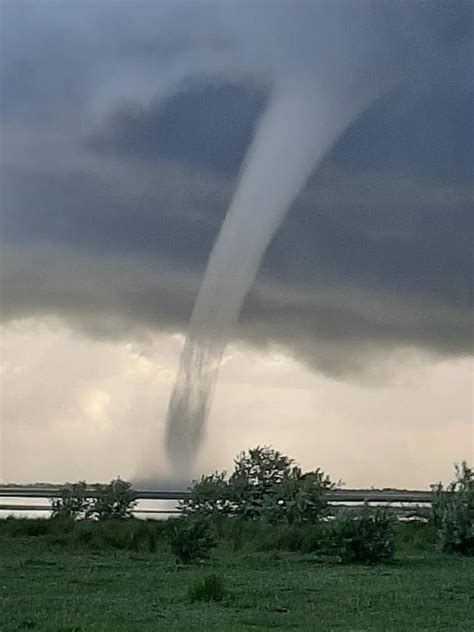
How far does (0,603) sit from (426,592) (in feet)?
23.3

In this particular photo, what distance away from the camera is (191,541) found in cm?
2312

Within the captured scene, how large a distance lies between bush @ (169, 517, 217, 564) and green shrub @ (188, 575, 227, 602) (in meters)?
6.21

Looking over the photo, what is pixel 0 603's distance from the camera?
15.6m

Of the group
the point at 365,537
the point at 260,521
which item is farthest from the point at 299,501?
the point at 365,537

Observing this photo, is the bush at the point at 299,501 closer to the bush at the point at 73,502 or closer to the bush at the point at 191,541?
the bush at the point at 73,502

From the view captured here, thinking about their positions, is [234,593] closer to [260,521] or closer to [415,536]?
[415,536]

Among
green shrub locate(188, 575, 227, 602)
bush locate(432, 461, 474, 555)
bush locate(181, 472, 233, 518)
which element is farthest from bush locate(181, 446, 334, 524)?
green shrub locate(188, 575, 227, 602)

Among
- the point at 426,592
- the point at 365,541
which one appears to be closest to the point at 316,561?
the point at 365,541

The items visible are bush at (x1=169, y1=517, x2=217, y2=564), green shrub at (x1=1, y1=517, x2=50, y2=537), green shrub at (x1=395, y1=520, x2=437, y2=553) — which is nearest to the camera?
bush at (x1=169, y1=517, x2=217, y2=564)

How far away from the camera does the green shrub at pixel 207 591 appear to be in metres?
16.4

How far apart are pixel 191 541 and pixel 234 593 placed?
6150mm

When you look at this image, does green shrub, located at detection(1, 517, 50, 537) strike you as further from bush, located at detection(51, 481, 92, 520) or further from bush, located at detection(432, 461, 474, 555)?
bush, located at detection(432, 461, 474, 555)

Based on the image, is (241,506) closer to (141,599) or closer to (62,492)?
(62,492)

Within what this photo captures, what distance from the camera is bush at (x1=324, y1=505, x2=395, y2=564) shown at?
79.6ft
